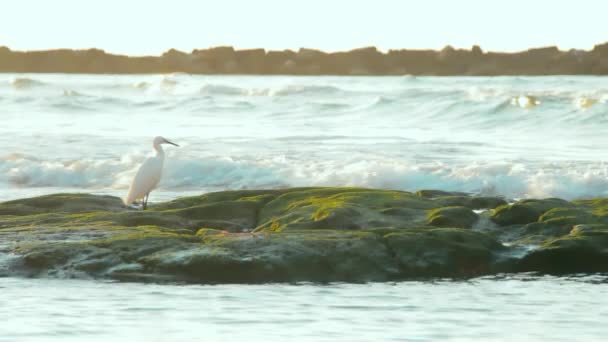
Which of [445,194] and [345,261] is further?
[445,194]

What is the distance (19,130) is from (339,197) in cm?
2300

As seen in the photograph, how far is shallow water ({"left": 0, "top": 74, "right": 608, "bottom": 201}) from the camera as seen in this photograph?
22.8 metres

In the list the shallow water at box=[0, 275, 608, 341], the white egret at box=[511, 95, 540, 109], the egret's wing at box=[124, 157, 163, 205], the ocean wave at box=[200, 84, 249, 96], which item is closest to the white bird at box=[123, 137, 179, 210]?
the egret's wing at box=[124, 157, 163, 205]

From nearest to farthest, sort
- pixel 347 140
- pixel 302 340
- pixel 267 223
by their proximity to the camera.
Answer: pixel 302 340 < pixel 267 223 < pixel 347 140

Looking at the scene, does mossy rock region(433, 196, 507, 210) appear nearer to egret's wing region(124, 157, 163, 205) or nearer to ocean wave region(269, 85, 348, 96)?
egret's wing region(124, 157, 163, 205)

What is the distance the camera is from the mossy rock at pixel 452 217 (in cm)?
1268

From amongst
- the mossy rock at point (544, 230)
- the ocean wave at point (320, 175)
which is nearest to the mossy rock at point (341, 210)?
the mossy rock at point (544, 230)

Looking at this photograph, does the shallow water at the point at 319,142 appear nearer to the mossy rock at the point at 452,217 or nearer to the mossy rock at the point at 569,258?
the mossy rock at the point at 452,217

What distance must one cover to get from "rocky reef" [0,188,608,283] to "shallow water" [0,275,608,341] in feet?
1.01

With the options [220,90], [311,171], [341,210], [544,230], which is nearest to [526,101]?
[311,171]

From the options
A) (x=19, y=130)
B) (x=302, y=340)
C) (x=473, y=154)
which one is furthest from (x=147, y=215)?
(x=19, y=130)

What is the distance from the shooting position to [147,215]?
13.2 meters

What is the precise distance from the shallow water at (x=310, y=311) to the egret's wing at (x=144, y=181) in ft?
16.5

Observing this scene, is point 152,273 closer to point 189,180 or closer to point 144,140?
point 189,180
